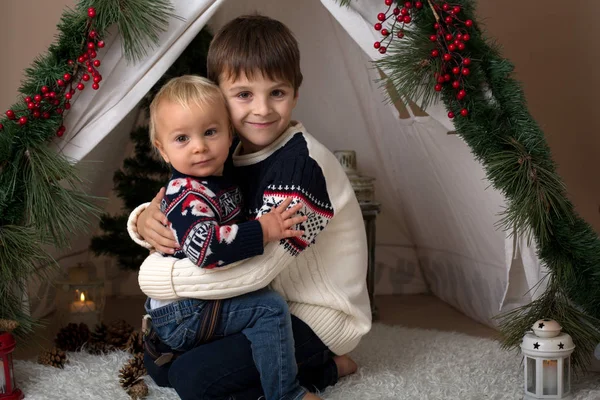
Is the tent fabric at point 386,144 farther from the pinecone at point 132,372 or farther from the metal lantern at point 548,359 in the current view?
the pinecone at point 132,372

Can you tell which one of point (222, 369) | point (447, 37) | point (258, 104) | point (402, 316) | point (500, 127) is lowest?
point (402, 316)

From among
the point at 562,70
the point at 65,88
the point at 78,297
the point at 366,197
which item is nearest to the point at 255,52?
the point at 65,88

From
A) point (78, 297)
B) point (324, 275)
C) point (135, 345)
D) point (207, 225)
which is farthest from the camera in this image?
point (78, 297)

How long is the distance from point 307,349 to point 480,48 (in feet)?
2.75

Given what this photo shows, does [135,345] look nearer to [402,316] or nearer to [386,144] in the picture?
[402,316]

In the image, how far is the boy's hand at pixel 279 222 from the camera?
160 centimetres

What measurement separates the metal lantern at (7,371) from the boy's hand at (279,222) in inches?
27.6

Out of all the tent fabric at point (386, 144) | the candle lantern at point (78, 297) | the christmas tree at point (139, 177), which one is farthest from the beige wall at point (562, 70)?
the candle lantern at point (78, 297)

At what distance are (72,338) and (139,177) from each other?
0.54 metres

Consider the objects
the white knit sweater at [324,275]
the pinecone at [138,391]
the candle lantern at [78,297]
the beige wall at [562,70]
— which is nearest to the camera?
the white knit sweater at [324,275]

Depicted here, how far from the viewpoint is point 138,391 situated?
1.79m

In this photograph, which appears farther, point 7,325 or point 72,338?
point 72,338

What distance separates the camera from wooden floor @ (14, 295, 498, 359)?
2354 millimetres

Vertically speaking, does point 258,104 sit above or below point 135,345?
above
